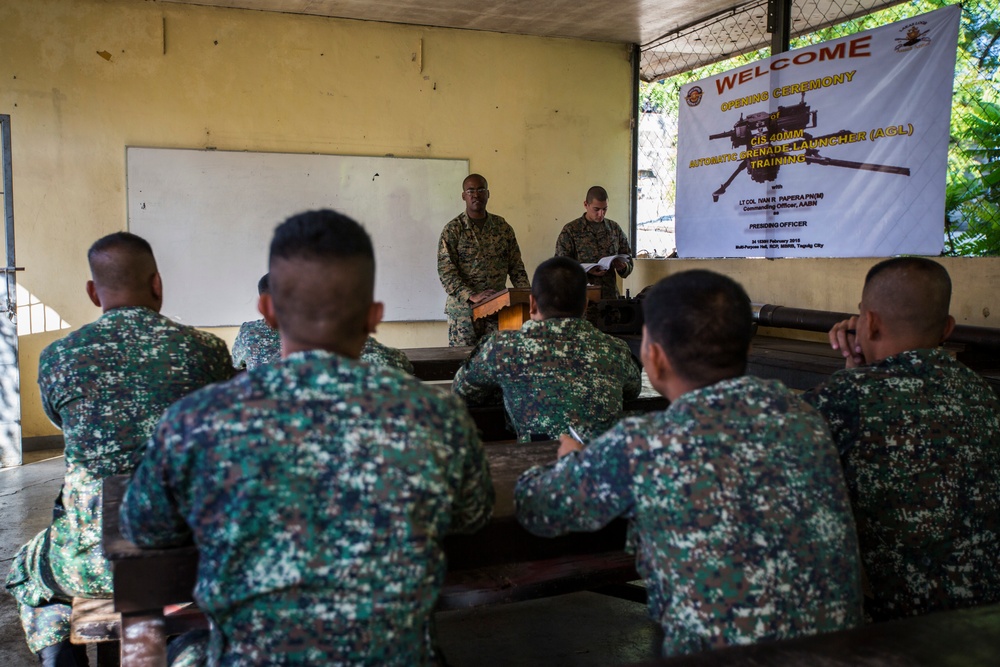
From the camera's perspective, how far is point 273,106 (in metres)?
6.61

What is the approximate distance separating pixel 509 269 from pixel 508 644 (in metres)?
3.84

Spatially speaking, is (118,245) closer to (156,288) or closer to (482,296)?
(156,288)

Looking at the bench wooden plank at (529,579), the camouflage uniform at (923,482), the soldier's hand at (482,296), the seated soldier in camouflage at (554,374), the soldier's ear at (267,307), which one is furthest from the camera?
the soldier's hand at (482,296)

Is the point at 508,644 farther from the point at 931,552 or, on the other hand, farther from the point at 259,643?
the point at 259,643

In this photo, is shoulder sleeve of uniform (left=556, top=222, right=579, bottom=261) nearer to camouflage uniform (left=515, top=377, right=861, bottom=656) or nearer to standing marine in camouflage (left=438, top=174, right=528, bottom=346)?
standing marine in camouflage (left=438, top=174, right=528, bottom=346)

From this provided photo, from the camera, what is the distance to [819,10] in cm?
642

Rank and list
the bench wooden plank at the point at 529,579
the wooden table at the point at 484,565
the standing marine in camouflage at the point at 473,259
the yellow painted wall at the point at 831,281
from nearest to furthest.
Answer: the wooden table at the point at 484,565
the bench wooden plank at the point at 529,579
the yellow painted wall at the point at 831,281
the standing marine in camouflage at the point at 473,259

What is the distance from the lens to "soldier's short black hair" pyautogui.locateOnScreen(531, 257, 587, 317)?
115 inches

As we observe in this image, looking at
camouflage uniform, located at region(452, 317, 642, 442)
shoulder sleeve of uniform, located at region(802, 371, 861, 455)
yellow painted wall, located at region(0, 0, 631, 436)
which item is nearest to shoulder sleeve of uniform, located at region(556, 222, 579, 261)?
yellow painted wall, located at region(0, 0, 631, 436)

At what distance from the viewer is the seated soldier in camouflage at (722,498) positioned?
1.35 metres

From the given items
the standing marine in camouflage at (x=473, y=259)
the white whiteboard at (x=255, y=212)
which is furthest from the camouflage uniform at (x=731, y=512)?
the white whiteboard at (x=255, y=212)

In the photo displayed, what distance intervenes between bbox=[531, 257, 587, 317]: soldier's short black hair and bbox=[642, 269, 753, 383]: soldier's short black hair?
56.1 inches

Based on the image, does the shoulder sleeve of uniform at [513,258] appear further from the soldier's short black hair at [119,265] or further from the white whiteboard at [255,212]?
the soldier's short black hair at [119,265]

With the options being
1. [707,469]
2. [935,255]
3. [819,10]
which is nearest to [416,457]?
[707,469]
